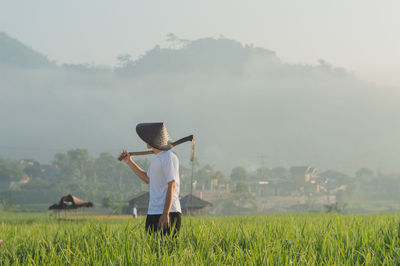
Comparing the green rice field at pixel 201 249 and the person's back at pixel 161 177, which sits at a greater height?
the person's back at pixel 161 177

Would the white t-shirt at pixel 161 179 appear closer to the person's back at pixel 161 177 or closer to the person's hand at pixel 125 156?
the person's back at pixel 161 177

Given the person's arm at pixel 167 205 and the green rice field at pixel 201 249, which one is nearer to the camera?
the green rice field at pixel 201 249

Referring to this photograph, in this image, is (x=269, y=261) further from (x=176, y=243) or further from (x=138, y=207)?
(x=138, y=207)

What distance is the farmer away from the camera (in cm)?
482

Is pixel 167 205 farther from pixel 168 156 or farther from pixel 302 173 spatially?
pixel 302 173

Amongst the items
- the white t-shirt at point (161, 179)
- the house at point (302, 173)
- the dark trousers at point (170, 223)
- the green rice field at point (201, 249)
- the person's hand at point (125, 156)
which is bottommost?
the green rice field at point (201, 249)

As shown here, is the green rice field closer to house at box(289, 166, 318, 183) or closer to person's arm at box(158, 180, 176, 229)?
person's arm at box(158, 180, 176, 229)

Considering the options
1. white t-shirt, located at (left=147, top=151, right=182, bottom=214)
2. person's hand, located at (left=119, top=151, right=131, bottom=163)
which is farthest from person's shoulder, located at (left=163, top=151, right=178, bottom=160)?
person's hand, located at (left=119, top=151, right=131, bottom=163)

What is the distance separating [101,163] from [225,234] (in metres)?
139

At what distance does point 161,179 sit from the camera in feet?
16.0

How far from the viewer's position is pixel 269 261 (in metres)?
3.83

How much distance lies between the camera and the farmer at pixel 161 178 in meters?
4.82

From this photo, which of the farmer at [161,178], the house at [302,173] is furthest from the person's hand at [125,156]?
the house at [302,173]

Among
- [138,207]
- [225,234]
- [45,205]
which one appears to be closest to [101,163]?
[45,205]
